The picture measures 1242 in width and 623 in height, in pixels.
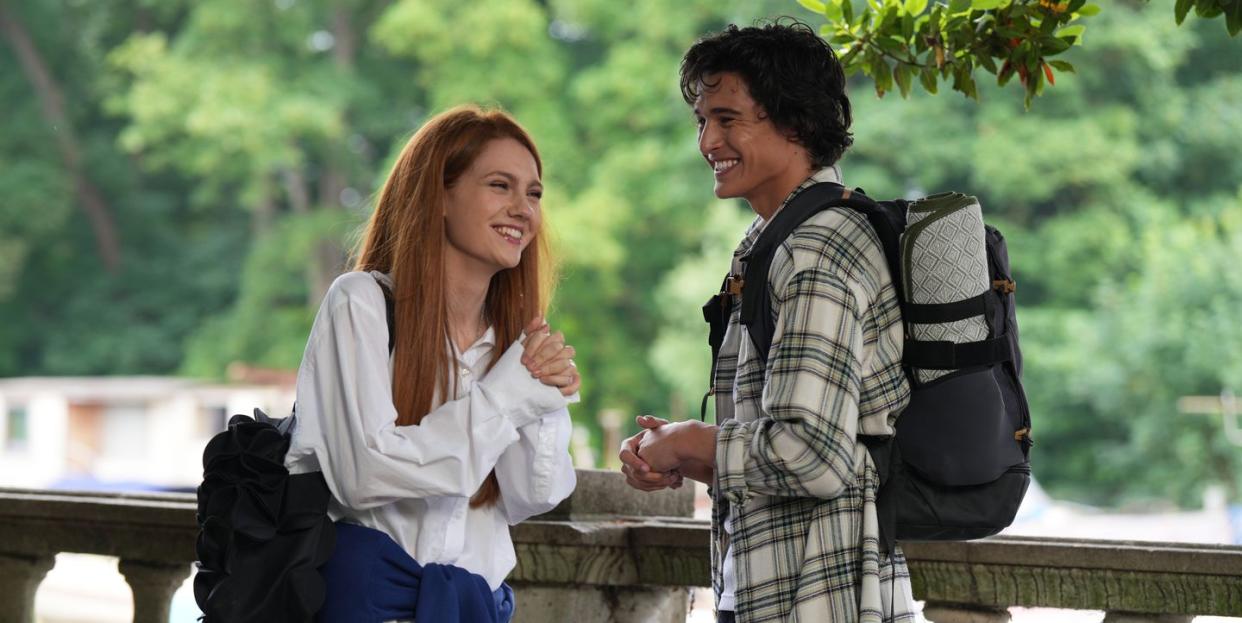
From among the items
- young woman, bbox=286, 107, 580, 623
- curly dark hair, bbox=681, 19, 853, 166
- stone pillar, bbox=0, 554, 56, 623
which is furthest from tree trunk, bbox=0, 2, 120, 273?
curly dark hair, bbox=681, 19, 853, 166

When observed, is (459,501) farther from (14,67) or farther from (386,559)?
(14,67)

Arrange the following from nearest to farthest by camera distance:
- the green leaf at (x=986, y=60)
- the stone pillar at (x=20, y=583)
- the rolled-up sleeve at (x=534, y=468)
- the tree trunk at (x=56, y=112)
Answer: the rolled-up sleeve at (x=534, y=468)
the green leaf at (x=986, y=60)
the stone pillar at (x=20, y=583)
the tree trunk at (x=56, y=112)

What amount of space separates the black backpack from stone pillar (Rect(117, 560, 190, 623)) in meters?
1.33

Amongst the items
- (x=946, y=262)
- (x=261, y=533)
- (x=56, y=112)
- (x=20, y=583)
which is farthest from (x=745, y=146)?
(x=56, y=112)

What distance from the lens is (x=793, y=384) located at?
1.69 m

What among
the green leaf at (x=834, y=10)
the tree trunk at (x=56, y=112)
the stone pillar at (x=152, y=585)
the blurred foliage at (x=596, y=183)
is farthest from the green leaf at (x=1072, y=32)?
the tree trunk at (x=56, y=112)

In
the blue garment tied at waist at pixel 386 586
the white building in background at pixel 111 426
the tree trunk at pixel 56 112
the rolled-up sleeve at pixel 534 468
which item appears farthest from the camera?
the tree trunk at pixel 56 112

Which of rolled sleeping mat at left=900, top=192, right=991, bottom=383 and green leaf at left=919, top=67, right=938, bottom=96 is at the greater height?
green leaf at left=919, top=67, right=938, bottom=96

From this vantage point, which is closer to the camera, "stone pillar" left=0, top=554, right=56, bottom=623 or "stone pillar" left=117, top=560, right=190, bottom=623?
"stone pillar" left=117, top=560, right=190, bottom=623

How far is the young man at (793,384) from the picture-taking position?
1.70 m

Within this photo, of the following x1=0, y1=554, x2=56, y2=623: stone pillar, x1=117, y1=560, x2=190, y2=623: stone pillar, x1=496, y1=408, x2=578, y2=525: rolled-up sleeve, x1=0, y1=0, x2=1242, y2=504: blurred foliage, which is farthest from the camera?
x1=0, y1=0, x2=1242, y2=504: blurred foliage

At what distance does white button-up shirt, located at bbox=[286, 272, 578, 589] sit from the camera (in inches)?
69.5

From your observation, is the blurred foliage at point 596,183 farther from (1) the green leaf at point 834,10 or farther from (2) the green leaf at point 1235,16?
(2) the green leaf at point 1235,16

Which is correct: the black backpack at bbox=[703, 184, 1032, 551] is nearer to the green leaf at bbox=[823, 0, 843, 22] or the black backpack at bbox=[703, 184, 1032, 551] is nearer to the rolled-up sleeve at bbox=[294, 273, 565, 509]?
the rolled-up sleeve at bbox=[294, 273, 565, 509]
